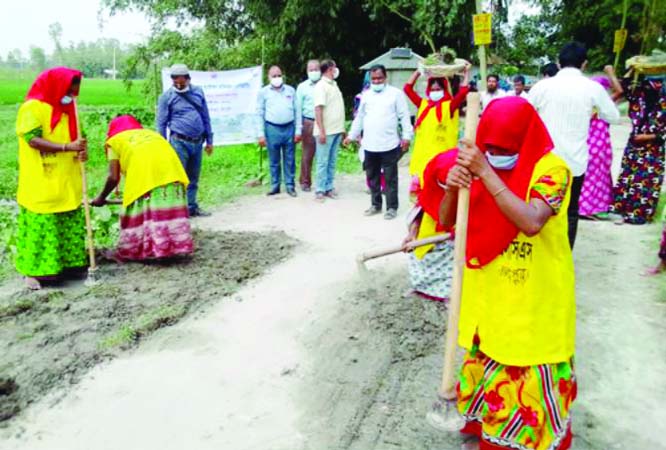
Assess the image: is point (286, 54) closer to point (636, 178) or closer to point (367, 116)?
point (367, 116)

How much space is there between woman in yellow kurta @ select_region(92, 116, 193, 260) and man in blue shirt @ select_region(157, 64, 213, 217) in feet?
5.86

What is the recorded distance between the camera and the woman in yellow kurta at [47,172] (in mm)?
4816

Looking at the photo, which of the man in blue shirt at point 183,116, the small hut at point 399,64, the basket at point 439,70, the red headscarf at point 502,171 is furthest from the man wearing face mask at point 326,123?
the red headscarf at point 502,171

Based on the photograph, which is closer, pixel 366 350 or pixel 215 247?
pixel 366 350

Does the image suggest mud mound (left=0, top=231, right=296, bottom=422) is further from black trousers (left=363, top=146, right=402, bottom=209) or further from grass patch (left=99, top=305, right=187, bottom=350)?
black trousers (left=363, top=146, right=402, bottom=209)

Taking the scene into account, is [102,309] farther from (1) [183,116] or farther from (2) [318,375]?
(1) [183,116]

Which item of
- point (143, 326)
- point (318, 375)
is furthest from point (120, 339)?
point (318, 375)

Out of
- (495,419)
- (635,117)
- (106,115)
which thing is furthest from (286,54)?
(495,419)

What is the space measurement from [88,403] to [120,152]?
8.50 feet

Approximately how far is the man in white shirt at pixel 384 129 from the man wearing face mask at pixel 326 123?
830 mm

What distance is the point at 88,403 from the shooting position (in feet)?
10.9

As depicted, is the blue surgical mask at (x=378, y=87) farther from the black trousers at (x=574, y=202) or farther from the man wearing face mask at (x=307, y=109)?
the black trousers at (x=574, y=202)

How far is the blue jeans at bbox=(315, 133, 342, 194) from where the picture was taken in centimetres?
818

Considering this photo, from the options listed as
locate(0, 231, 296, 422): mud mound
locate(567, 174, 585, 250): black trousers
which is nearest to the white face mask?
locate(0, 231, 296, 422): mud mound
